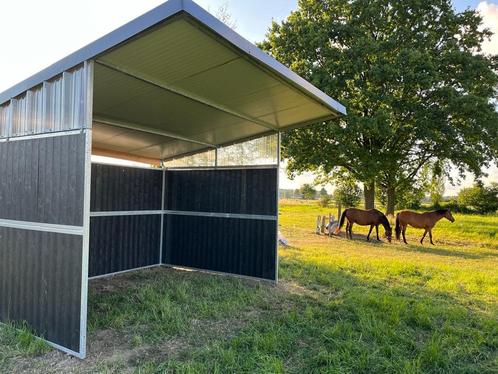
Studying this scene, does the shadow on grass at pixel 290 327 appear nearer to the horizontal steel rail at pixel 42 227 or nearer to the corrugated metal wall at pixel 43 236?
the corrugated metal wall at pixel 43 236

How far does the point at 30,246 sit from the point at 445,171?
47.5ft

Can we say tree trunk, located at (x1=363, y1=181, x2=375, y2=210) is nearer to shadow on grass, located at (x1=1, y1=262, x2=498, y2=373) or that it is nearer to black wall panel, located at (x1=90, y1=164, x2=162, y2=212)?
shadow on grass, located at (x1=1, y1=262, x2=498, y2=373)

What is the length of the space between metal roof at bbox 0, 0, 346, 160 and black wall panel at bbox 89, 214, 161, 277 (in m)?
1.43

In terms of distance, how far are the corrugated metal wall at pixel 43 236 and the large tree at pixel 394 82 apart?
9.50 metres

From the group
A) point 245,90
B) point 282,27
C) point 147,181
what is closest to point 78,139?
point 245,90

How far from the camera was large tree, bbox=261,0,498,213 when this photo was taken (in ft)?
37.2

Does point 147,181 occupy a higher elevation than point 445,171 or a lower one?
lower

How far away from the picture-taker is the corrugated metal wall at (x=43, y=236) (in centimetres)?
306

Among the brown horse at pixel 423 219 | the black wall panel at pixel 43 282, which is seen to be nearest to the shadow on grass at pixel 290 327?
the black wall panel at pixel 43 282

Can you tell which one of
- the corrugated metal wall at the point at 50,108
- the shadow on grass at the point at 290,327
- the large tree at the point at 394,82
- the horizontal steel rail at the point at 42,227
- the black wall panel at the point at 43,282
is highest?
the large tree at the point at 394,82

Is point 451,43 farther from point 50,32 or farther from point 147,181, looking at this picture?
point 50,32

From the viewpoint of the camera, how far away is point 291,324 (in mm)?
3746

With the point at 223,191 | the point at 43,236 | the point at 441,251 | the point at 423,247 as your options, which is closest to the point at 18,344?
the point at 43,236

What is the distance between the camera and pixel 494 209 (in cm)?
1989
